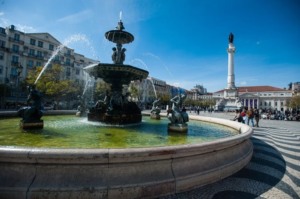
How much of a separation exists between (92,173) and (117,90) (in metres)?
8.64

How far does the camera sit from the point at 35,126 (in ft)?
23.9

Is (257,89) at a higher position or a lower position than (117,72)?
higher

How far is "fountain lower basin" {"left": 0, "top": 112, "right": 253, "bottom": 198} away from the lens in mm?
3078

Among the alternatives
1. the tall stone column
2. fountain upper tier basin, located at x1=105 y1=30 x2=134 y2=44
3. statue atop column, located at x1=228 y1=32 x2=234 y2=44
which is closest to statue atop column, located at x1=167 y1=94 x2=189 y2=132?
fountain upper tier basin, located at x1=105 y1=30 x2=134 y2=44

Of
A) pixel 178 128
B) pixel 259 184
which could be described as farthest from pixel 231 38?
pixel 259 184

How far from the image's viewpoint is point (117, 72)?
10.3 metres

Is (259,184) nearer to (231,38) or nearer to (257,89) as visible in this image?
(231,38)

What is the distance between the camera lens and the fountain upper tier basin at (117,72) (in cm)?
975

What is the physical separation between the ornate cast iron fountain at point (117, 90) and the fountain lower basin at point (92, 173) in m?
6.68

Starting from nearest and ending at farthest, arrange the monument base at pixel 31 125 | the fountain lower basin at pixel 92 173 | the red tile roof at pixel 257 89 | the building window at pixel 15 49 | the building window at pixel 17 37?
the fountain lower basin at pixel 92 173, the monument base at pixel 31 125, the building window at pixel 15 49, the building window at pixel 17 37, the red tile roof at pixel 257 89

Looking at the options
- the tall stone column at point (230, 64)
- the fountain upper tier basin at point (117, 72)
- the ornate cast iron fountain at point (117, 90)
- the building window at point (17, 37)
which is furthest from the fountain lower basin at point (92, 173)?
the tall stone column at point (230, 64)

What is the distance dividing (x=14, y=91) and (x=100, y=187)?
5049cm

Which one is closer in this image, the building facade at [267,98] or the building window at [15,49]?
the building window at [15,49]

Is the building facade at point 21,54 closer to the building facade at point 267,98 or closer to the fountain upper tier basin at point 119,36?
the fountain upper tier basin at point 119,36
